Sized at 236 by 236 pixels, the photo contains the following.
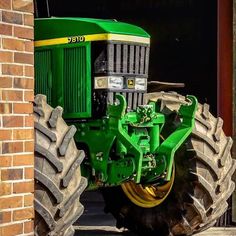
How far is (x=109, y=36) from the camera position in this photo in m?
7.51

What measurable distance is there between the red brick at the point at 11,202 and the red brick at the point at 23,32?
1.07 meters

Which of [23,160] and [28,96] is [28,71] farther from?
[23,160]

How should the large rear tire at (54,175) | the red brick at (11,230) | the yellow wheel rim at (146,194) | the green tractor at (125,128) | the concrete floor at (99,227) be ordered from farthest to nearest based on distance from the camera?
1. the concrete floor at (99,227)
2. the yellow wheel rim at (146,194)
3. the green tractor at (125,128)
4. the large rear tire at (54,175)
5. the red brick at (11,230)

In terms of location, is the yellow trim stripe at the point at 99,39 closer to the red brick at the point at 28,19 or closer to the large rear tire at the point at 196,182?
the large rear tire at the point at 196,182

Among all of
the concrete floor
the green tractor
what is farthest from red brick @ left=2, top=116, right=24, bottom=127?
the concrete floor

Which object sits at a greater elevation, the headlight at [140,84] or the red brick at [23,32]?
the red brick at [23,32]

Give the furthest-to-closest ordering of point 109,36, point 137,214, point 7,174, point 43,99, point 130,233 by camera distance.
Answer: point 130,233 < point 137,214 < point 109,36 < point 43,99 < point 7,174

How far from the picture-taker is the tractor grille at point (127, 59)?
754 cm

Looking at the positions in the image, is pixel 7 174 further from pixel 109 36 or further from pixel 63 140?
pixel 109 36

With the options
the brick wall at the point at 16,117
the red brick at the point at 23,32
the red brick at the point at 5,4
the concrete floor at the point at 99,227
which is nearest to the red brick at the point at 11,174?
the brick wall at the point at 16,117

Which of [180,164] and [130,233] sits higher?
[180,164]

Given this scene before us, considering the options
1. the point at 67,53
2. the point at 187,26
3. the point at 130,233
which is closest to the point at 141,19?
the point at 187,26

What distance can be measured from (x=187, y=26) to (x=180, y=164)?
5.28 meters

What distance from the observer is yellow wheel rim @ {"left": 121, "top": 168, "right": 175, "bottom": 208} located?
8529 millimetres
